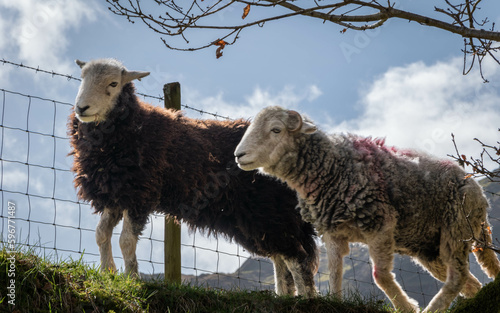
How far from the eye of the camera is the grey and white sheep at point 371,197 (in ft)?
18.4

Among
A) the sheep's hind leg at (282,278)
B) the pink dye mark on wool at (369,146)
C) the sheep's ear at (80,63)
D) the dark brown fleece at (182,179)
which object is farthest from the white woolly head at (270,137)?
the sheep's ear at (80,63)

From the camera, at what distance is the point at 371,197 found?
18.4ft

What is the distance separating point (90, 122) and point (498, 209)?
79186 mm

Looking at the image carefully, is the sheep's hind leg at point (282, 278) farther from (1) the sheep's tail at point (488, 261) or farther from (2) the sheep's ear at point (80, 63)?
(2) the sheep's ear at point (80, 63)

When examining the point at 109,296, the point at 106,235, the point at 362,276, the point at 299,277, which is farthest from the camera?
the point at 362,276

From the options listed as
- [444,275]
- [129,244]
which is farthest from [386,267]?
[129,244]

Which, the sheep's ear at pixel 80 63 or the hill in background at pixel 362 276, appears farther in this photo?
the sheep's ear at pixel 80 63

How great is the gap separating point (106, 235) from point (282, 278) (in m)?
2.24

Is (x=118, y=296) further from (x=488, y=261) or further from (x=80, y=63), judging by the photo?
(x=488, y=261)

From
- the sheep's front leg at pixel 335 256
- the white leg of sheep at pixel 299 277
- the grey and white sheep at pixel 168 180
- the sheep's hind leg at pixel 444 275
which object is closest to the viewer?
the sheep's front leg at pixel 335 256

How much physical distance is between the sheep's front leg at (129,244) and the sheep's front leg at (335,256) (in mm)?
1946

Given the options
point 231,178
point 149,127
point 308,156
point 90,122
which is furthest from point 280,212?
point 90,122

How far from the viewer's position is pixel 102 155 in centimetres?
614

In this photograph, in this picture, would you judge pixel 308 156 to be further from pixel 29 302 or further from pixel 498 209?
pixel 498 209
